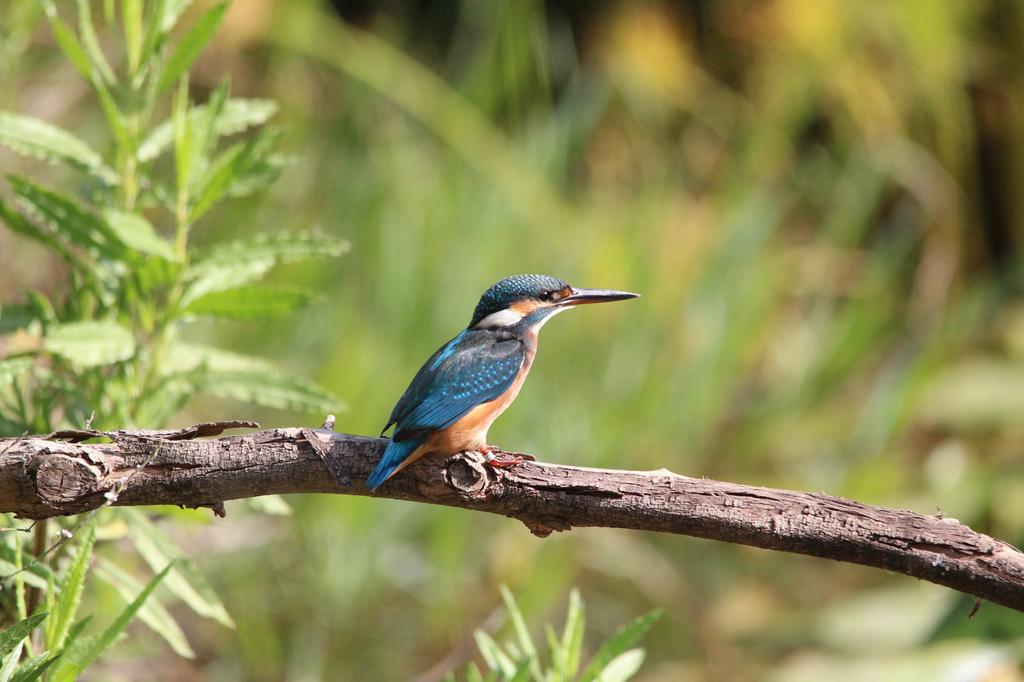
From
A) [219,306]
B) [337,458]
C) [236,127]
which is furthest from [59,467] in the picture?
[236,127]

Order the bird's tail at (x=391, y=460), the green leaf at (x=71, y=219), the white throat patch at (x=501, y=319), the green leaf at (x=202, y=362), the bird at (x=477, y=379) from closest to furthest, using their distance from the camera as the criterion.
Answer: the bird's tail at (x=391, y=460) → the bird at (x=477, y=379) → the green leaf at (x=71, y=219) → the green leaf at (x=202, y=362) → the white throat patch at (x=501, y=319)

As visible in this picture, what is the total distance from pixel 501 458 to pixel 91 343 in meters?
0.63

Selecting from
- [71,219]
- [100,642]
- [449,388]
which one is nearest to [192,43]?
[71,219]

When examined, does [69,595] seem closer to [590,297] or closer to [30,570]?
[30,570]

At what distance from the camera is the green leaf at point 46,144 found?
174 centimetres

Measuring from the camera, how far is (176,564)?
1.73m

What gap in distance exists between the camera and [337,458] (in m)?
1.49

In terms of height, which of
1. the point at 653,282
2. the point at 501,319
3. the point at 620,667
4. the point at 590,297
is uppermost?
the point at 653,282

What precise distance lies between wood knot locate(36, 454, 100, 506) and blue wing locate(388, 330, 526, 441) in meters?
0.42

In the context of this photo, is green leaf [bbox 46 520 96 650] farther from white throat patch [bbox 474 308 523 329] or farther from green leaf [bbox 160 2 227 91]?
white throat patch [bbox 474 308 523 329]

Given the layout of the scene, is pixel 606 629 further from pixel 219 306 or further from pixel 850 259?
pixel 219 306

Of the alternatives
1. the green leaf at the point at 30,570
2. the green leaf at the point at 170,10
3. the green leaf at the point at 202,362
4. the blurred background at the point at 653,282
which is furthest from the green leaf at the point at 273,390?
the blurred background at the point at 653,282

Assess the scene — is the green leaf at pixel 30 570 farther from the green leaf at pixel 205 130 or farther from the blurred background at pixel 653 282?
Result: the blurred background at pixel 653 282

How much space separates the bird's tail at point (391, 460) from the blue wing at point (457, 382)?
42 mm
